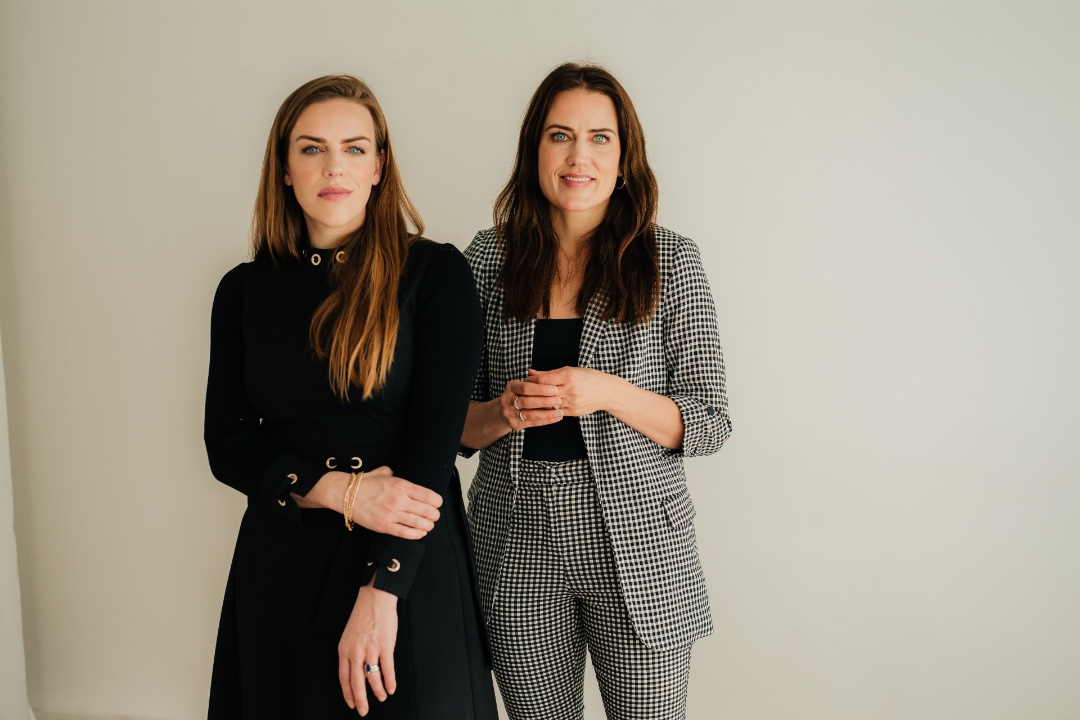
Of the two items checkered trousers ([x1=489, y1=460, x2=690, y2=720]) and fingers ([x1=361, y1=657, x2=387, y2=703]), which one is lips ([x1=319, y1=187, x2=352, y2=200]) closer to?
checkered trousers ([x1=489, y1=460, x2=690, y2=720])

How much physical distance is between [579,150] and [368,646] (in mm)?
957

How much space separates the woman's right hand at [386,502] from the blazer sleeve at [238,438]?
0.04 m

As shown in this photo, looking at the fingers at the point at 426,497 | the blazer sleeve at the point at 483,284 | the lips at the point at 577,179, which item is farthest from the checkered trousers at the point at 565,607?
the lips at the point at 577,179

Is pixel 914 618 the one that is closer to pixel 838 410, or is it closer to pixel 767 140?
pixel 838 410

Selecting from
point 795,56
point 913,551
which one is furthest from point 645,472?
point 795,56

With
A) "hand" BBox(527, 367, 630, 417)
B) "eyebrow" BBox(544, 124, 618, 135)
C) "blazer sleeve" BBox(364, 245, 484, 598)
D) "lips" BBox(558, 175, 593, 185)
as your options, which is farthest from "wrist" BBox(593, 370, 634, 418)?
"eyebrow" BBox(544, 124, 618, 135)

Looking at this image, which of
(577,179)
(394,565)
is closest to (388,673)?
(394,565)

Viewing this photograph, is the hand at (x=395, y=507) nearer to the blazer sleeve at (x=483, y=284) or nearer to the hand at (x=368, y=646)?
the hand at (x=368, y=646)

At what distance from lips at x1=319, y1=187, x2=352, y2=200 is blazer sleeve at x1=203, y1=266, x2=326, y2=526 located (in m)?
0.24

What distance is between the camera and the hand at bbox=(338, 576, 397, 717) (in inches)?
53.1

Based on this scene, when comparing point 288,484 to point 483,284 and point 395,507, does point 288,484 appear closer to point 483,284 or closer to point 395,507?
point 395,507

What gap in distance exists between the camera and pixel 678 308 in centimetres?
171

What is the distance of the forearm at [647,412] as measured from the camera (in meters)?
1.62

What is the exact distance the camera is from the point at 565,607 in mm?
1696
